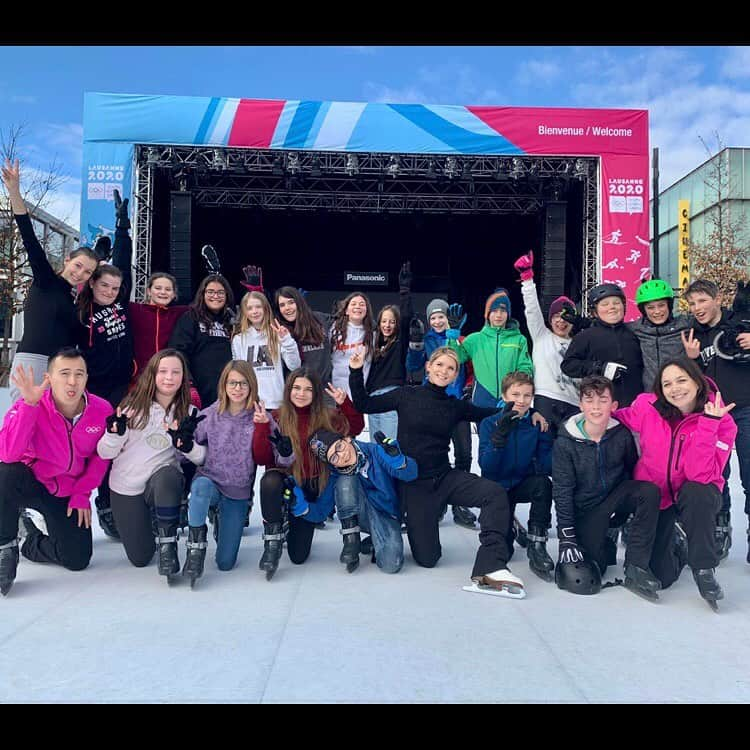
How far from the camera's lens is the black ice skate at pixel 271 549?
2742 millimetres

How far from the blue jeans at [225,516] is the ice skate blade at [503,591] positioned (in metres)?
1.08

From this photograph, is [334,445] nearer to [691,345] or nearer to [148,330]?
[148,330]

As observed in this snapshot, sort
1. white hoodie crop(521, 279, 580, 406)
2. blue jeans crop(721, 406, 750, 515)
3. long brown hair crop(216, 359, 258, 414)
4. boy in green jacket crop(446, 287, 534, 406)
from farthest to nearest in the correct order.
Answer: boy in green jacket crop(446, 287, 534, 406), white hoodie crop(521, 279, 580, 406), blue jeans crop(721, 406, 750, 515), long brown hair crop(216, 359, 258, 414)

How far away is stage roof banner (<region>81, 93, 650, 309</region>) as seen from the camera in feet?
33.9

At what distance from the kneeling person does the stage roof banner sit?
8569mm

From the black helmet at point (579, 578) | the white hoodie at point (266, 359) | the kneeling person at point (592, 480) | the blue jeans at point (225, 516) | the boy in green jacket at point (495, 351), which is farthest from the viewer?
the boy in green jacket at point (495, 351)

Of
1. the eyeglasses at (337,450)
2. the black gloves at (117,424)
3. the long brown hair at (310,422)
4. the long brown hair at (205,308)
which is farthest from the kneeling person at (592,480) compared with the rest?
the long brown hair at (205,308)

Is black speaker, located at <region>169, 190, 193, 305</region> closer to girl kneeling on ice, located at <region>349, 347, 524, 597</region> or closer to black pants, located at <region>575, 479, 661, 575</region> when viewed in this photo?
girl kneeling on ice, located at <region>349, 347, 524, 597</region>

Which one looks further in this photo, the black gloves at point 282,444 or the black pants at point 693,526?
the black gloves at point 282,444

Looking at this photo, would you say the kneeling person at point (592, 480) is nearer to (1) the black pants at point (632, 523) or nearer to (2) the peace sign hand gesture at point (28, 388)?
(1) the black pants at point (632, 523)

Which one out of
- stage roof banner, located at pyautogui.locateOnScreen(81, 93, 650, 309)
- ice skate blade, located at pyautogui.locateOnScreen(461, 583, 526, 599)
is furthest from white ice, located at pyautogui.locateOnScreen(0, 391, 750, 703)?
stage roof banner, located at pyautogui.locateOnScreen(81, 93, 650, 309)

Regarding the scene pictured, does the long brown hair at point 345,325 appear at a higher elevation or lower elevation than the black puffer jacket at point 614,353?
higher
